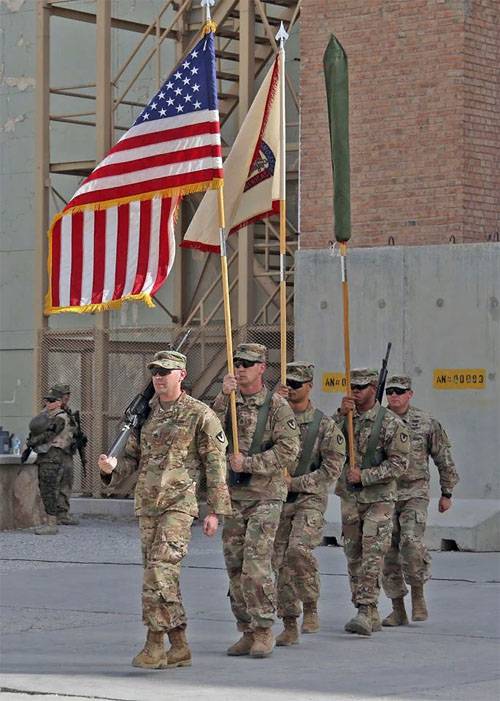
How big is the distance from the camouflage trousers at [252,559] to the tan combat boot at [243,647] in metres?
0.06

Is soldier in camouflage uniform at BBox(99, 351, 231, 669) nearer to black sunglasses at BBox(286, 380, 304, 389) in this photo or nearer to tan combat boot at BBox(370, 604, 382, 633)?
black sunglasses at BBox(286, 380, 304, 389)

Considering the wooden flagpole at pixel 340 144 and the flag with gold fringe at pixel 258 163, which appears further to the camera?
the flag with gold fringe at pixel 258 163

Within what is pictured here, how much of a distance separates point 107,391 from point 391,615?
11.7m

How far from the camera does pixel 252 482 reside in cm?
1070

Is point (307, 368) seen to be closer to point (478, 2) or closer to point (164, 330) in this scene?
point (478, 2)

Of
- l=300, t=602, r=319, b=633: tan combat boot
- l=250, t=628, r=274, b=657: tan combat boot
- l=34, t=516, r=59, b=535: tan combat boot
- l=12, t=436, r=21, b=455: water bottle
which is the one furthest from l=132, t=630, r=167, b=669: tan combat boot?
l=12, t=436, r=21, b=455: water bottle

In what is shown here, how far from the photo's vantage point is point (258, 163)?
41.1 ft

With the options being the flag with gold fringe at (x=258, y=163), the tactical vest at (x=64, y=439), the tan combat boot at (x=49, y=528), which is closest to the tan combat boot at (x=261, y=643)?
the flag with gold fringe at (x=258, y=163)

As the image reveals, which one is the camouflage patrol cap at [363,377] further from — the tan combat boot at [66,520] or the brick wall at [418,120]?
the tan combat boot at [66,520]

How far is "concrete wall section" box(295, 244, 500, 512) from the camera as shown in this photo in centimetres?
1838

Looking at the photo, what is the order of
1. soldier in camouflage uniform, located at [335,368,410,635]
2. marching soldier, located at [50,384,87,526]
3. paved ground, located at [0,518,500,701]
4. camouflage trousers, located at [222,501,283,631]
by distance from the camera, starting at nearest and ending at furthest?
paved ground, located at [0,518,500,701]
camouflage trousers, located at [222,501,283,631]
soldier in camouflage uniform, located at [335,368,410,635]
marching soldier, located at [50,384,87,526]

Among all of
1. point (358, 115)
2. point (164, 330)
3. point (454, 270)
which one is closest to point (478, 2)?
point (358, 115)

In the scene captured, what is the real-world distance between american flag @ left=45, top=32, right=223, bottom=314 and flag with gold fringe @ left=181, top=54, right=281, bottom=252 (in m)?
0.85

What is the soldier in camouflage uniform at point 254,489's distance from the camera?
10383 mm
